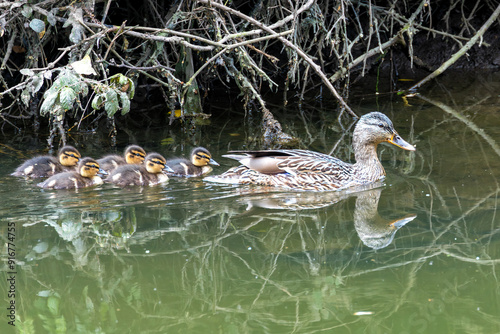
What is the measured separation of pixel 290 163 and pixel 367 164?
2.33 feet

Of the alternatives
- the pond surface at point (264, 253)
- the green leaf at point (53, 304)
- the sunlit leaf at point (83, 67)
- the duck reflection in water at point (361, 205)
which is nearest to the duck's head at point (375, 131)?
the pond surface at point (264, 253)

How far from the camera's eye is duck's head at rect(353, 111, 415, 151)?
18.8ft

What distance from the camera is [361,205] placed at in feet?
16.3

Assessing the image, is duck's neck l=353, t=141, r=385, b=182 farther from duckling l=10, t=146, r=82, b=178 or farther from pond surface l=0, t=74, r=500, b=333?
duckling l=10, t=146, r=82, b=178

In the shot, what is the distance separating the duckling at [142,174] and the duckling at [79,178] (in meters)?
0.14

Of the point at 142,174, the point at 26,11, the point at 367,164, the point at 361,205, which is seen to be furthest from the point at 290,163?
the point at 26,11

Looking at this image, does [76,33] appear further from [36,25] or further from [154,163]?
[154,163]

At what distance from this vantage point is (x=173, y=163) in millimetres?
5930

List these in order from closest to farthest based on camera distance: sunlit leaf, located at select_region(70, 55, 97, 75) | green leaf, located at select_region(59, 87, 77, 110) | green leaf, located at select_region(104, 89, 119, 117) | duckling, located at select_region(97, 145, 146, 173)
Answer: green leaf, located at select_region(59, 87, 77, 110) < sunlit leaf, located at select_region(70, 55, 97, 75) < green leaf, located at select_region(104, 89, 119, 117) < duckling, located at select_region(97, 145, 146, 173)

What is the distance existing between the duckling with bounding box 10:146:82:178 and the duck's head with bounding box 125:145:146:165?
45 cm

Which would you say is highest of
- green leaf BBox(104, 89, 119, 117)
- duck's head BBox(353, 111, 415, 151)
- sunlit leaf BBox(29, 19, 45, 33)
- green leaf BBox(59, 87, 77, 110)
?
sunlit leaf BBox(29, 19, 45, 33)

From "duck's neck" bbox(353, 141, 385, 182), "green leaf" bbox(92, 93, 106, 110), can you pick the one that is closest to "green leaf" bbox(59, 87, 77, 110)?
"green leaf" bbox(92, 93, 106, 110)

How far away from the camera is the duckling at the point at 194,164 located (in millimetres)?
5875

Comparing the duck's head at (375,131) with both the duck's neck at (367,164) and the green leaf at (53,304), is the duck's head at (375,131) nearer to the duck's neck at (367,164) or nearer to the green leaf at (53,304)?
the duck's neck at (367,164)
